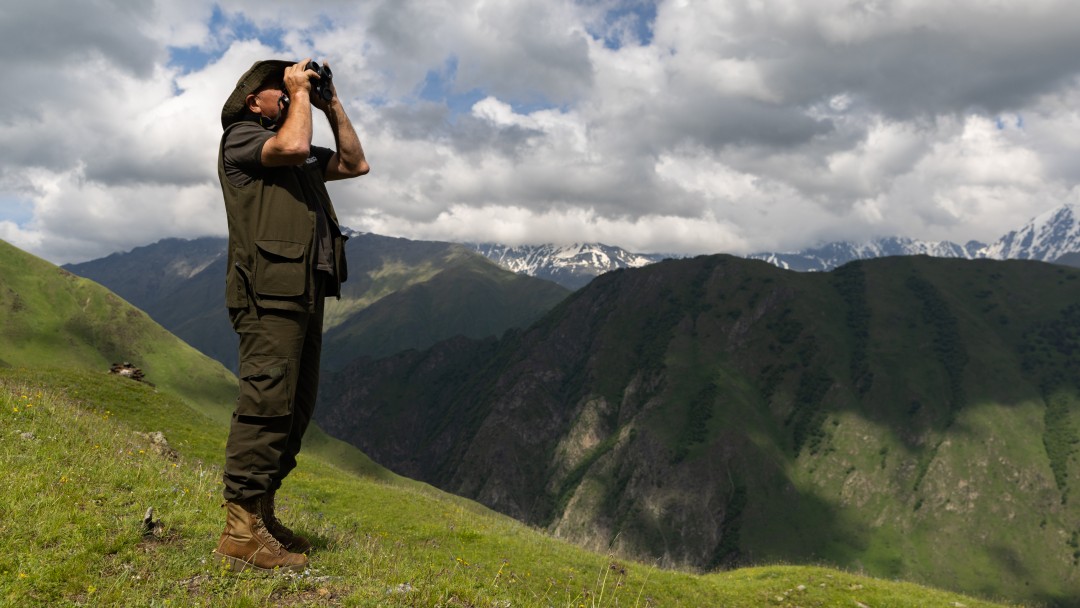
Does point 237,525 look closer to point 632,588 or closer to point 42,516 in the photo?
point 42,516

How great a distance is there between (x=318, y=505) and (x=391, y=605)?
15528mm

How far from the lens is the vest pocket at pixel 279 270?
5.94m

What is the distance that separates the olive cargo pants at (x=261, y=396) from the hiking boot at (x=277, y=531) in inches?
14.6

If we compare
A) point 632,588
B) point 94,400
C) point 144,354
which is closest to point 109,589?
point 632,588

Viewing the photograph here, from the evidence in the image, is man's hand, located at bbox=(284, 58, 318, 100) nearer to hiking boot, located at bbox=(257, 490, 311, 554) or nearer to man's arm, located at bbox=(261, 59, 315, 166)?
man's arm, located at bbox=(261, 59, 315, 166)

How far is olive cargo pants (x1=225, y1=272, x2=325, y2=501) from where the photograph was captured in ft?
19.5

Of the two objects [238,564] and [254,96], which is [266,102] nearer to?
[254,96]

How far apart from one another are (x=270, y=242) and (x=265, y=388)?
1.48 m

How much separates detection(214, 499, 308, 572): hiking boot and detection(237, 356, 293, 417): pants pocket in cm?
97

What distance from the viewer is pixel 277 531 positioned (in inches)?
264

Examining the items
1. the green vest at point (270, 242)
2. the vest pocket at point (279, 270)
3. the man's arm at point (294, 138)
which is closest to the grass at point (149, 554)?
the green vest at point (270, 242)

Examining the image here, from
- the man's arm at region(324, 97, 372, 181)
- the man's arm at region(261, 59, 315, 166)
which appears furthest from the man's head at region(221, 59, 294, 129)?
the man's arm at region(324, 97, 372, 181)

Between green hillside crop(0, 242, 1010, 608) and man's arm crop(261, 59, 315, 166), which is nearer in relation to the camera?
green hillside crop(0, 242, 1010, 608)

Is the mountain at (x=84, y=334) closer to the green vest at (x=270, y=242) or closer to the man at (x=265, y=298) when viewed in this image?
the man at (x=265, y=298)
